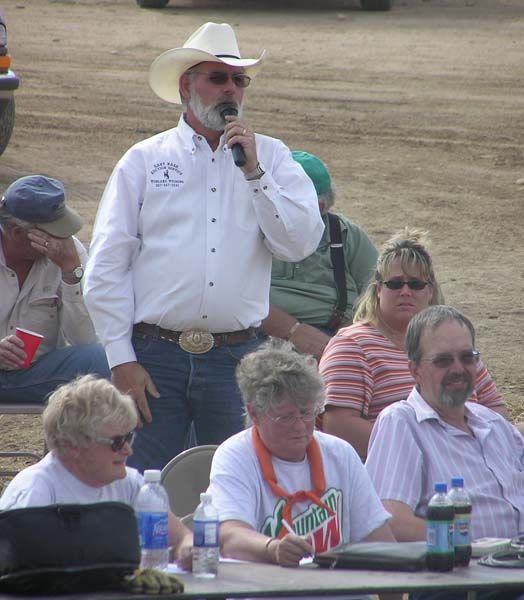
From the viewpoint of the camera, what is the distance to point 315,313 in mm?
6695

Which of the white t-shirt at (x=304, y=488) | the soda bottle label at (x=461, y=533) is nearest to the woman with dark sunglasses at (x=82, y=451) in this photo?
→ the white t-shirt at (x=304, y=488)

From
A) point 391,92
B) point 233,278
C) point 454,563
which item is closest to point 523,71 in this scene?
point 391,92

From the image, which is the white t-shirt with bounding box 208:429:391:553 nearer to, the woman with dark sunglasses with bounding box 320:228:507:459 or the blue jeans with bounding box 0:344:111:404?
the woman with dark sunglasses with bounding box 320:228:507:459

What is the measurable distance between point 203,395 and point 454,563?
157 centimetres

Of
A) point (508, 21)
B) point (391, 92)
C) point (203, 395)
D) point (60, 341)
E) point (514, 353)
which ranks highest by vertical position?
point (508, 21)

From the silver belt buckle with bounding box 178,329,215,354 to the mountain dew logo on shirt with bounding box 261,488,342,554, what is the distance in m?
1.00

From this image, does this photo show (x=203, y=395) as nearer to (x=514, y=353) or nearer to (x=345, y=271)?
(x=345, y=271)

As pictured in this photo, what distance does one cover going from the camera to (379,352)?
5.89 metres

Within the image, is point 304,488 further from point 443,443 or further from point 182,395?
point 182,395

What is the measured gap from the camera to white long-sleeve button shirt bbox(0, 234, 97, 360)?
6449 mm

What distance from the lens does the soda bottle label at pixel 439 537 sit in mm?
4301

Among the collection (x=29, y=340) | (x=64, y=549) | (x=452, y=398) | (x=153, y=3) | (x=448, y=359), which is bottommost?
(x=64, y=549)

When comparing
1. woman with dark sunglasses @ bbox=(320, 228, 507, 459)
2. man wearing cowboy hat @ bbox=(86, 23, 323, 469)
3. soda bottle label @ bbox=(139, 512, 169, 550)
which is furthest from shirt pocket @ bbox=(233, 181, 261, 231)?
soda bottle label @ bbox=(139, 512, 169, 550)

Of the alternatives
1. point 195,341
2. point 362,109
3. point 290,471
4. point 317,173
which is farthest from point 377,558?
point 362,109
